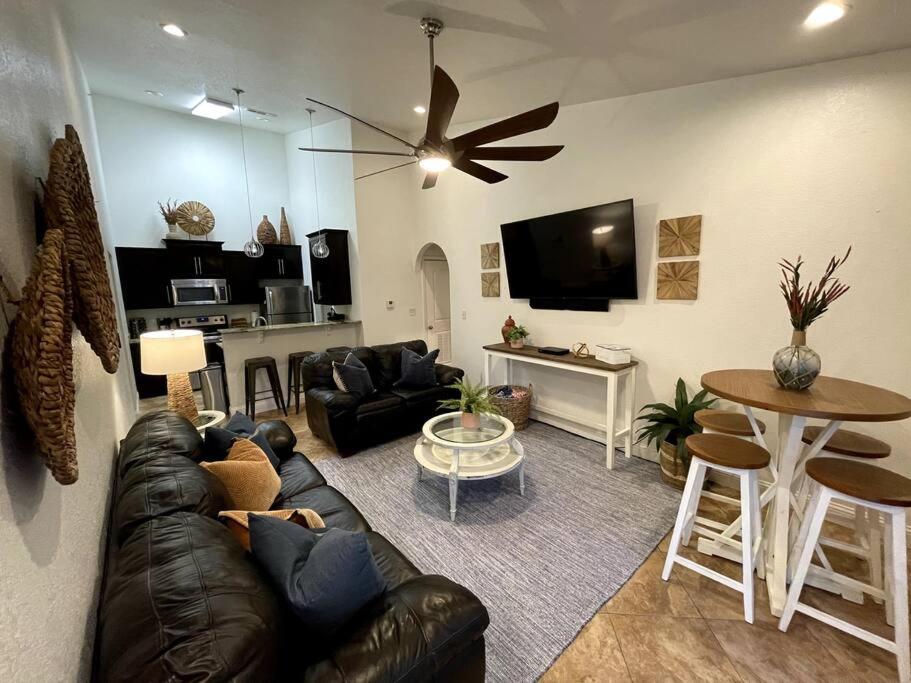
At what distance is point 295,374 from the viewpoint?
16.0ft

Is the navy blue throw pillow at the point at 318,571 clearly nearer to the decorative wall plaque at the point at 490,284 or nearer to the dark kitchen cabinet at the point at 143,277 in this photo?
the decorative wall plaque at the point at 490,284

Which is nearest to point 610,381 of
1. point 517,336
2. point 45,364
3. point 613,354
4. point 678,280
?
point 613,354

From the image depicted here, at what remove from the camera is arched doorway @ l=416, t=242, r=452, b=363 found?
566 cm

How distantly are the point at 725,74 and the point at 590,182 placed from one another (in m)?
1.14

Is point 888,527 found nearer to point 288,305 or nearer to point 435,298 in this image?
point 435,298

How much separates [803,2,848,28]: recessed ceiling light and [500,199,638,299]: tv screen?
1332mm

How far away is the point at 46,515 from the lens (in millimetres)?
849

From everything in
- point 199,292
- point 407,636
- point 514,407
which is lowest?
point 514,407

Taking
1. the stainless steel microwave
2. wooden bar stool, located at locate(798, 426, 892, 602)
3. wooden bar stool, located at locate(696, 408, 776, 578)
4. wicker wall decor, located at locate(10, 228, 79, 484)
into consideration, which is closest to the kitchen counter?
the stainless steel microwave

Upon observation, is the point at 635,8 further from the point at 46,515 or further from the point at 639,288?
the point at 46,515

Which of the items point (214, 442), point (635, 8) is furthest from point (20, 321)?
point (635, 8)

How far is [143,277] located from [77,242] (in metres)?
5.01

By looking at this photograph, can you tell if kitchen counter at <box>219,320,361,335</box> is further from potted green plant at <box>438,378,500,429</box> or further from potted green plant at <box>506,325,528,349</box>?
potted green plant at <box>438,378,500,429</box>

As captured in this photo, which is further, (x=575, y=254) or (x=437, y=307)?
(x=437, y=307)
